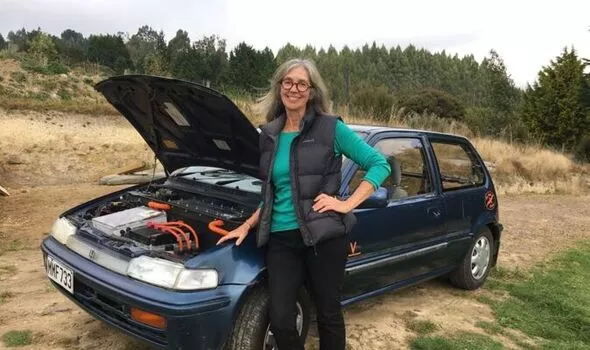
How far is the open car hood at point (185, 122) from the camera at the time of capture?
10.8 feet

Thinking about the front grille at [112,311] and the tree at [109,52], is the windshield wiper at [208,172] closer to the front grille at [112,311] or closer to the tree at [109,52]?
the front grille at [112,311]

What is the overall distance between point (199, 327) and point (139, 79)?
1748 mm

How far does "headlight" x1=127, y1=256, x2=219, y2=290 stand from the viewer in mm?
2707

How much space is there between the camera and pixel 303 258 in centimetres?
268

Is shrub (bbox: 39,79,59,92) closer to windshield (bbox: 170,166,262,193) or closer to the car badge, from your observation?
windshield (bbox: 170,166,262,193)

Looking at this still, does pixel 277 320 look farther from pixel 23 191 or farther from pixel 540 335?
pixel 23 191

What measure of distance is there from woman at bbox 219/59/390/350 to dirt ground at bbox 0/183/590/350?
1.12 metres

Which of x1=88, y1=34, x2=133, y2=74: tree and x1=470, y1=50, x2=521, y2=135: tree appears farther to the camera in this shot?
x1=88, y1=34, x2=133, y2=74: tree

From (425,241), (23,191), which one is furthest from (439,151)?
(23,191)

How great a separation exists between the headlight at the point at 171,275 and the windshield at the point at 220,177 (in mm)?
1092

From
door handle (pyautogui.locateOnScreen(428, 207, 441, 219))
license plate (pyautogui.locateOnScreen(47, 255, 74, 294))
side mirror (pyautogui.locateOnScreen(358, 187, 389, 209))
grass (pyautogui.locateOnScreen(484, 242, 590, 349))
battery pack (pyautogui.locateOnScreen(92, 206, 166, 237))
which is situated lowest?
grass (pyautogui.locateOnScreen(484, 242, 590, 349))

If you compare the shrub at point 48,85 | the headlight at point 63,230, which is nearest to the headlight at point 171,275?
the headlight at point 63,230

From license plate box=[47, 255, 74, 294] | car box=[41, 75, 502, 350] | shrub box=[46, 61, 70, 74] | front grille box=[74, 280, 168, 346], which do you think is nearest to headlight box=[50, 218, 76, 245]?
car box=[41, 75, 502, 350]

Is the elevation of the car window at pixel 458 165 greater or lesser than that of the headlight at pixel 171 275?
greater
